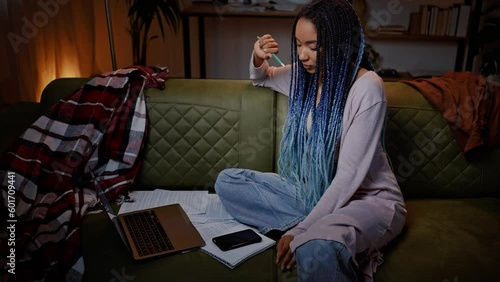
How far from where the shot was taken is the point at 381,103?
1.23m

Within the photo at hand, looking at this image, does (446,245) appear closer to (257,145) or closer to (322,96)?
(322,96)

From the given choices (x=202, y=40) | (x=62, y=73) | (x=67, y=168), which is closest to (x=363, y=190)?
(x=67, y=168)

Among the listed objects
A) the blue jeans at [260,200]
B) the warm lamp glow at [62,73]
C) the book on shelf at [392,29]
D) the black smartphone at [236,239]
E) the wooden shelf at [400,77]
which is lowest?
the black smartphone at [236,239]

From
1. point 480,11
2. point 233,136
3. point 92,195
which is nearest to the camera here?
point 92,195

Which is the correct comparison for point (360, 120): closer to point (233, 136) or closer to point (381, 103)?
point (381, 103)

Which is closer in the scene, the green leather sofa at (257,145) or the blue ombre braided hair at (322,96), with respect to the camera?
the blue ombre braided hair at (322,96)

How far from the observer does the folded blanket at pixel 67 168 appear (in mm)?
1234

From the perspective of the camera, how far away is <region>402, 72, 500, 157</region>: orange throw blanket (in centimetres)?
153

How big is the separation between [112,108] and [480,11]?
9.58ft

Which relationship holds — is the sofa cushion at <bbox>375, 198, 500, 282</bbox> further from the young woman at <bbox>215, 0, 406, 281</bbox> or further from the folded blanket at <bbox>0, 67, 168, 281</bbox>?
the folded blanket at <bbox>0, 67, 168, 281</bbox>

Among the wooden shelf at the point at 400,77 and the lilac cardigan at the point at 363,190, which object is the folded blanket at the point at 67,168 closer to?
the lilac cardigan at the point at 363,190

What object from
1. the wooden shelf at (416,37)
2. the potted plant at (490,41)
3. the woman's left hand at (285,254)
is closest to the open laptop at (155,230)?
the woman's left hand at (285,254)

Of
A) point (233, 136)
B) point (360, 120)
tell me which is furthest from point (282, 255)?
point (233, 136)

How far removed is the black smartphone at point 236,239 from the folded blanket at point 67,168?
1.28 feet
